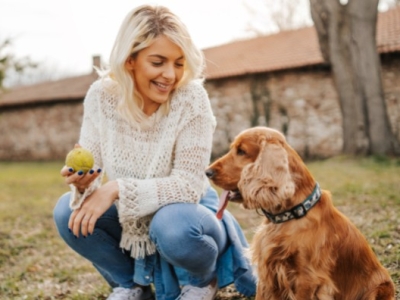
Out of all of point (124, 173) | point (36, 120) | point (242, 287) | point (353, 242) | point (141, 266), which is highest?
point (124, 173)

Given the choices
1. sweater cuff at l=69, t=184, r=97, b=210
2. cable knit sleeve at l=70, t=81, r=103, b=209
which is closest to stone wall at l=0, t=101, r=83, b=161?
cable knit sleeve at l=70, t=81, r=103, b=209

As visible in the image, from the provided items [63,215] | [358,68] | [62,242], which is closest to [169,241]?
[63,215]

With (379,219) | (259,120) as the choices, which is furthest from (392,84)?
(379,219)

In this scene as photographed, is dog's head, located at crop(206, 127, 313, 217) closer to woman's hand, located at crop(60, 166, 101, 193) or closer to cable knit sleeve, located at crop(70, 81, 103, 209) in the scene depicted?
woman's hand, located at crop(60, 166, 101, 193)

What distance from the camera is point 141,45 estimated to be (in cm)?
276

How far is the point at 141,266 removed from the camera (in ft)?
9.61

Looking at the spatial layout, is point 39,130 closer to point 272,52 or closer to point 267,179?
point 272,52

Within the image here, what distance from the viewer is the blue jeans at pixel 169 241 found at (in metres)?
2.56

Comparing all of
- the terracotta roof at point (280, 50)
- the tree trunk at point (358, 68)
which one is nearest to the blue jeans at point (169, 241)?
the tree trunk at point (358, 68)

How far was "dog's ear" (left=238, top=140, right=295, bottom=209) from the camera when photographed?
7.89 ft

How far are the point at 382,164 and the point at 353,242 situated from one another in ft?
24.7

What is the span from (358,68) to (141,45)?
8769 millimetres

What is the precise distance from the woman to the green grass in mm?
393

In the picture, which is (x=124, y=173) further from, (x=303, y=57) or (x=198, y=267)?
(x=303, y=57)
